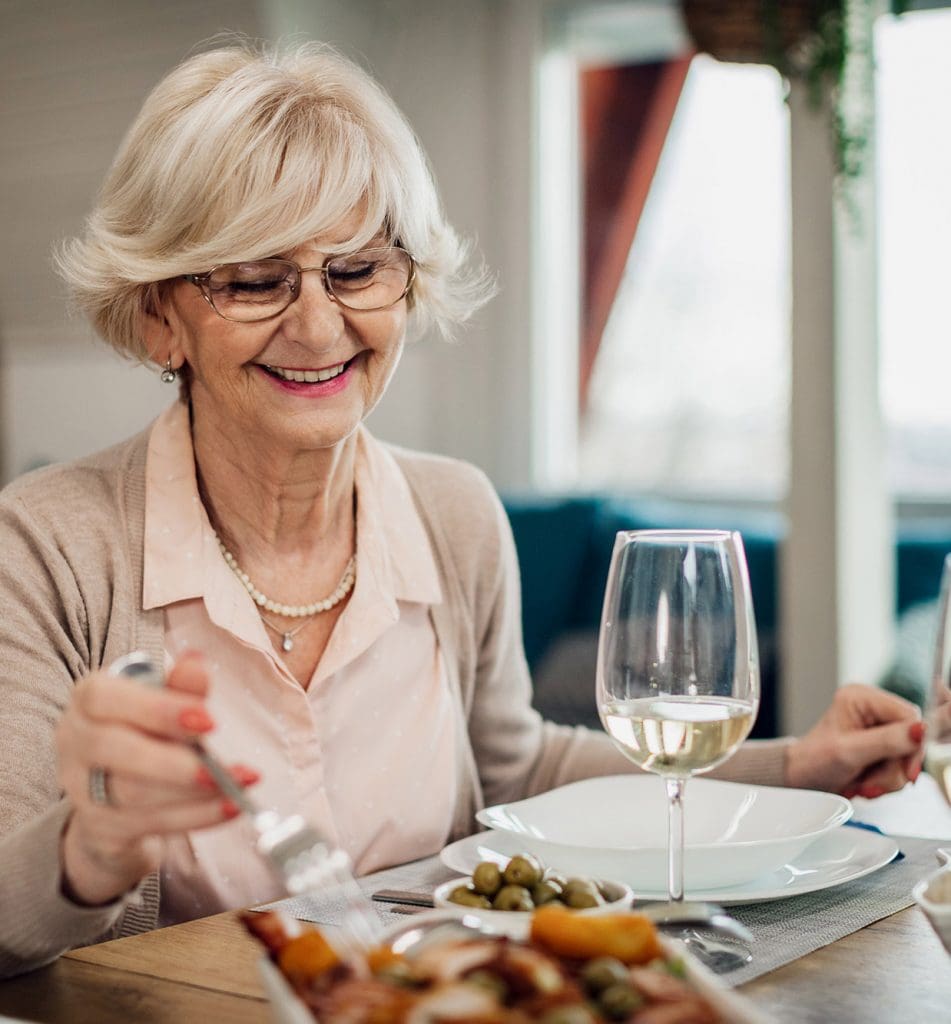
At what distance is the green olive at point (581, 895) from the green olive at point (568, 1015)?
11.0 inches

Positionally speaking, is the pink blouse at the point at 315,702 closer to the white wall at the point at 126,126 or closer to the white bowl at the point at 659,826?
the white bowl at the point at 659,826

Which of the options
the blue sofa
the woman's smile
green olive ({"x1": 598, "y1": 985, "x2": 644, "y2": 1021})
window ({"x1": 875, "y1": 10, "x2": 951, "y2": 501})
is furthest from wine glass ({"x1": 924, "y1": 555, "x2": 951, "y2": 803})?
window ({"x1": 875, "y1": 10, "x2": 951, "y2": 501})

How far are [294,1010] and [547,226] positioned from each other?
4.30 meters

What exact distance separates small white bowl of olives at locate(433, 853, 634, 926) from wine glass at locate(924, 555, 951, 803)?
199 mm

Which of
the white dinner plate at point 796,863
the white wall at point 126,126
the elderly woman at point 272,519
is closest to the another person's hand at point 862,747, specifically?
the elderly woman at point 272,519

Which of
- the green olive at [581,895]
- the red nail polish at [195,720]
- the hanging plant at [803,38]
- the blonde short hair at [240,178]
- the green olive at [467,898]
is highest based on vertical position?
the hanging plant at [803,38]

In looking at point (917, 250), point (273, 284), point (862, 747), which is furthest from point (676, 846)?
point (917, 250)

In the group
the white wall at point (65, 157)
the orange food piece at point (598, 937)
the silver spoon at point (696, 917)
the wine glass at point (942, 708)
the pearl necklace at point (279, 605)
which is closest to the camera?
the orange food piece at point (598, 937)

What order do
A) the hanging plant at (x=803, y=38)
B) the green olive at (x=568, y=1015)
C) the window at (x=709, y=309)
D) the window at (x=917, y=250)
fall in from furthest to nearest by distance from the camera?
the window at (x=709, y=309) < the window at (x=917, y=250) < the hanging plant at (x=803, y=38) < the green olive at (x=568, y=1015)

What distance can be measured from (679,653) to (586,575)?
2.87 meters

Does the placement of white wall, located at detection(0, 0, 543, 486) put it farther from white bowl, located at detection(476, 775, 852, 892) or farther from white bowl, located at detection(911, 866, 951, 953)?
white bowl, located at detection(911, 866, 951, 953)

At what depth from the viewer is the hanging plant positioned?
2682 millimetres

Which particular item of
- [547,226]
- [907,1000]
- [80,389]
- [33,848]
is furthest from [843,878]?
[547,226]

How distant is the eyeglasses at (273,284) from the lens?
1309 millimetres
